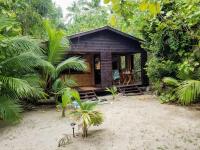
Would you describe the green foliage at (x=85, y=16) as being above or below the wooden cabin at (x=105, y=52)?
above

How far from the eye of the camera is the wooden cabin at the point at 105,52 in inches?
424

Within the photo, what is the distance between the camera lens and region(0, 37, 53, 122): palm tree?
598 cm

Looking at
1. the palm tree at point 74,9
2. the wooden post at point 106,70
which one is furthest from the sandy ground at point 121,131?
the palm tree at point 74,9

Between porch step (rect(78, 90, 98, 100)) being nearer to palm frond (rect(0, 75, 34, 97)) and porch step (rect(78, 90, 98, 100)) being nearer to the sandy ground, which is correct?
the sandy ground

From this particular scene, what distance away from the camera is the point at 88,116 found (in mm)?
4992

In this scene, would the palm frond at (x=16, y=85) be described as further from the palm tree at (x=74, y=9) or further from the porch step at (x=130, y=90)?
the palm tree at (x=74, y=9)

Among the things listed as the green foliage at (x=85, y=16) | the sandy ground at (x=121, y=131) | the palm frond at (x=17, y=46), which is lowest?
the sandy ground at (x=121, y=131)

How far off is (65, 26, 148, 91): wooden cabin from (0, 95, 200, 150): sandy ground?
3.78 m

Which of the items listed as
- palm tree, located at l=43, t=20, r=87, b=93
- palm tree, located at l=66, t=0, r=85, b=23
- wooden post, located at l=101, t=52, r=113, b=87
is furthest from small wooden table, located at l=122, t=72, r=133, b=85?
palm tree, located at l=66, t=0, r=85, b=23

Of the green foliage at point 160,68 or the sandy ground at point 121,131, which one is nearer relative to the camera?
the sandy ground at point 121,131

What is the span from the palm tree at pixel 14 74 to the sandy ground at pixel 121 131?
1.82 feet

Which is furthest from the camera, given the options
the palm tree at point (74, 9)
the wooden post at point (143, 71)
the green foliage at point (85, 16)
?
the palm tree at point (74, 9)

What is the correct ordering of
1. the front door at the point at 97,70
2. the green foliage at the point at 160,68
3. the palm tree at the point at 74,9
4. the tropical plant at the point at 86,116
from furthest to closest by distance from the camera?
the palm tree at the point at 74,9 < the front door at the point at 97,70 < the green foliage at the point at 160,68 < the tropical plant at the point at 86,116

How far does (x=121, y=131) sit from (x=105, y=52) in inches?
253
